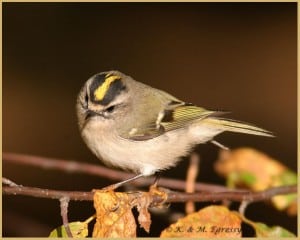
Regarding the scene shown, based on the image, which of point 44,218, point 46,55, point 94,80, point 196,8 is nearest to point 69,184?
point 44,218

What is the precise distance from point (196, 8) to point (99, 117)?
3291 millimetres

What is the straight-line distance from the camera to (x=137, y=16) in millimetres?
5336

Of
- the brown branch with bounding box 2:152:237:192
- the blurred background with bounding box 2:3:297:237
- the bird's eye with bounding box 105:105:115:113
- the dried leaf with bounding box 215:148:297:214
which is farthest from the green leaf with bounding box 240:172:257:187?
the blurred background with bounding box 2:3:297:237

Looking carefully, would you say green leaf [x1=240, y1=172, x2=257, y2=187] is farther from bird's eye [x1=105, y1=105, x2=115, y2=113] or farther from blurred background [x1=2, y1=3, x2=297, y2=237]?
blurred background [x1=2, y1=3, x2=297, y2=237]

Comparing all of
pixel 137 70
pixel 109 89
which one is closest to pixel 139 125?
pixel 109 89

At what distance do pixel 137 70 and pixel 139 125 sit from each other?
7.92 ft

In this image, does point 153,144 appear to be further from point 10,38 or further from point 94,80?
point 10,38

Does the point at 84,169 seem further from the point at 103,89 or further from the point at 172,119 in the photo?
the point at 172,119

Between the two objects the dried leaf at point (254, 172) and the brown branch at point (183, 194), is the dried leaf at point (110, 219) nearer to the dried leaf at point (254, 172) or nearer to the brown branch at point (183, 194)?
the brown branch at point (183, 194)

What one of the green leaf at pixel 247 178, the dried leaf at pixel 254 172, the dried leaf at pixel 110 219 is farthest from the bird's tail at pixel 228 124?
the dried leaf at pixel 110 219

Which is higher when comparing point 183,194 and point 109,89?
point 109,89

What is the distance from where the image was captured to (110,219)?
169 cm

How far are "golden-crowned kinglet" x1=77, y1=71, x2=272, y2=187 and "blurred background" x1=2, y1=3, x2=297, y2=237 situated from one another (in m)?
1.35

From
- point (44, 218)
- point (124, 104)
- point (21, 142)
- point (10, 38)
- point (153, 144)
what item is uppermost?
point (10, 38)
